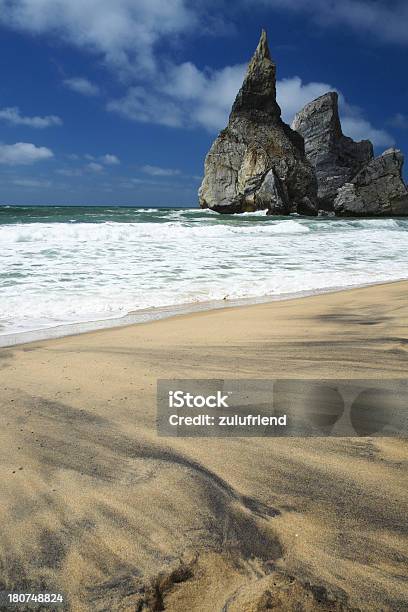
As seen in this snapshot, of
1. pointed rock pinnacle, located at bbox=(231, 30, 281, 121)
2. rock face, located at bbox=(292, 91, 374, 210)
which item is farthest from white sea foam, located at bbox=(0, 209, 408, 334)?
rock face, located at bbox=(292, 91, 374, 210)

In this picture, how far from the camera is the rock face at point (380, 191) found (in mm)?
33500

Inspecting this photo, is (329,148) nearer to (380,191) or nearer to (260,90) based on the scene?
(260,90)

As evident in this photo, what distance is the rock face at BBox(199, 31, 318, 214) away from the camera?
33.4 metres

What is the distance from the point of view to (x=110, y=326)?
3510mm

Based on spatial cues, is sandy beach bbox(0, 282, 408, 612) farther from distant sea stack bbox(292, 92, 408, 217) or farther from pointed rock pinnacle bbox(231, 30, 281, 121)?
distant sea stack bbox(292, 92, 408, 217)

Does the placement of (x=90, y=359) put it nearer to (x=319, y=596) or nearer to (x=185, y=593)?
(x=185, y=593)

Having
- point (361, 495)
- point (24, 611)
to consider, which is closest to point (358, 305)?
point (361, 495)

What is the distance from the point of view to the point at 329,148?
52.5 m

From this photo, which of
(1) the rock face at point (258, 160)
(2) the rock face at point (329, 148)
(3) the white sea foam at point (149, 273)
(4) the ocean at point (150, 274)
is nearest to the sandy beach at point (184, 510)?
(4) the ocean at point (150, 274)

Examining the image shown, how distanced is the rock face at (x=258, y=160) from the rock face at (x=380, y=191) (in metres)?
3.50

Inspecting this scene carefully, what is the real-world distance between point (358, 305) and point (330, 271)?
2.85m

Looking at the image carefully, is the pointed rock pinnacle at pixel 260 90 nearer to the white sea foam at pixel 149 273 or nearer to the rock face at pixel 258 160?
the rock face at pixel 258 160

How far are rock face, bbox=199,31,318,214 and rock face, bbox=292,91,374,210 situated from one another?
1511 cm

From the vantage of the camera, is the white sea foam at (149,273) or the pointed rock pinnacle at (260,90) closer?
the white sea foam at (149,273)
